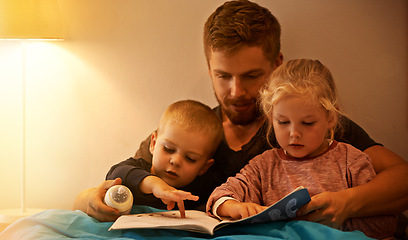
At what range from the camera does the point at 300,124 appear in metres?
1.33

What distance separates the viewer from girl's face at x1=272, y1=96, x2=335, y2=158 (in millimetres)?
1316

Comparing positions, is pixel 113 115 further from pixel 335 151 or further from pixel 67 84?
pixel 335 151

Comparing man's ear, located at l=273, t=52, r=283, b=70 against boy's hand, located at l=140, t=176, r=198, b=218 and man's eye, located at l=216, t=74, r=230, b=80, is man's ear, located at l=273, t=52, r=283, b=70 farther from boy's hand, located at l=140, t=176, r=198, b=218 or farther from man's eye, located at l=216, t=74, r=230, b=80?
boy's hand, located at l=140, t=176, r=198, b=218

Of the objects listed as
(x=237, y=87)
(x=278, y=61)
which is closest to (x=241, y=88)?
(x=237, y=87)

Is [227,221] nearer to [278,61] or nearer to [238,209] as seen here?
[238,209]

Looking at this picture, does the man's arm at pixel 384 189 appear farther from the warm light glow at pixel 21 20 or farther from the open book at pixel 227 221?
Result: the warm light glow at pixel 21 20

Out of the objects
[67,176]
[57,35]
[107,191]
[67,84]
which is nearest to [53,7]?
[57,35]

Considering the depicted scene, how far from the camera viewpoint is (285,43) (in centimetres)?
182

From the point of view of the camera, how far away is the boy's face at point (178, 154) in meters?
1.53

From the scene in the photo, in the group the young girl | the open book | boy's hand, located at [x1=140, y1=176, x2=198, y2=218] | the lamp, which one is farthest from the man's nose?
the lamp

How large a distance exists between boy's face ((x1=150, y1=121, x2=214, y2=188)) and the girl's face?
30 cm

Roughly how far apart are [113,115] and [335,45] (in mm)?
954

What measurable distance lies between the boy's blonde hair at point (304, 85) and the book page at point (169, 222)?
399 mm

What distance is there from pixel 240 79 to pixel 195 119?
223mm
